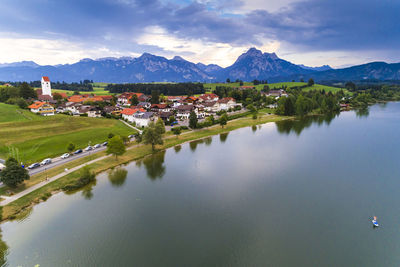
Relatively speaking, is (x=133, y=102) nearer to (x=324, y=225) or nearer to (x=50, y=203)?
(x=50, y=203)

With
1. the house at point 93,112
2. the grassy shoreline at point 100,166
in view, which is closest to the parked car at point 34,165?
the grassy shoreline at point 100,166

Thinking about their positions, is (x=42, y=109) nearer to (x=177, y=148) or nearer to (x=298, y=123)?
(x=177, y=148)

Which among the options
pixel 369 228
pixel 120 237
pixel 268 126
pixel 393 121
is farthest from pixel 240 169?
pixel 393 121

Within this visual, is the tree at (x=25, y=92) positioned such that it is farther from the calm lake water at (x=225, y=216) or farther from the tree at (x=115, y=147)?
the calm lake water at (x=225, y=216)

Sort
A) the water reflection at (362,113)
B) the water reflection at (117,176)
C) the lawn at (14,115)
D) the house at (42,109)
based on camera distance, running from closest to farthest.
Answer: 1. the water reflection at (117,176)
2. the lawn at (14,115)
3. the house at (42,109)
4. the water reflection at (362,113)

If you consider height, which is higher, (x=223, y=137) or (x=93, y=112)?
(x=93, y=112)

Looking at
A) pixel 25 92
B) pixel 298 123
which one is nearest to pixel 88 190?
pixel 298 123
